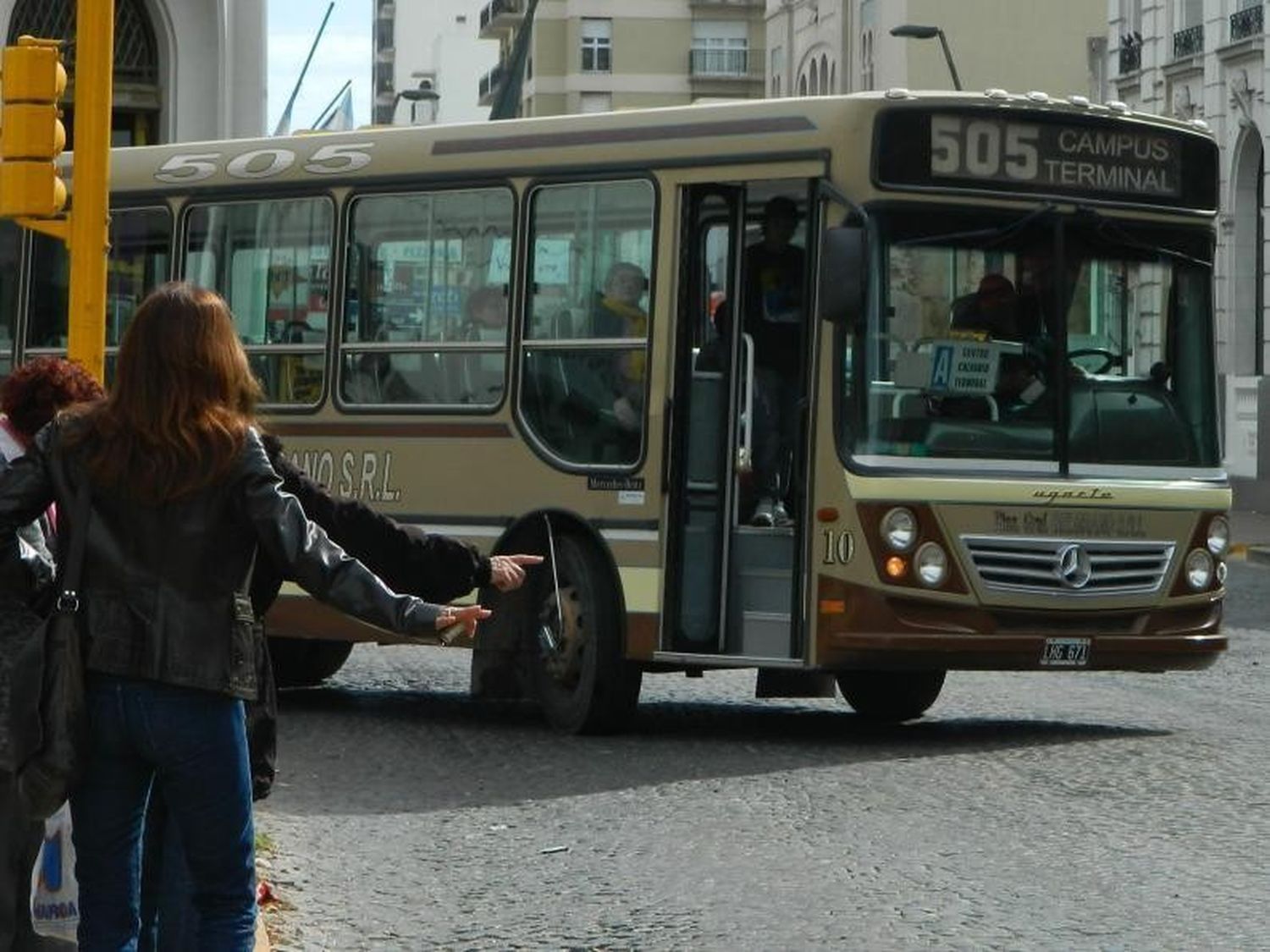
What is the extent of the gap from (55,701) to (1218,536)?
357 inches

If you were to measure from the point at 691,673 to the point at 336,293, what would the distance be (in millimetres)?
2833

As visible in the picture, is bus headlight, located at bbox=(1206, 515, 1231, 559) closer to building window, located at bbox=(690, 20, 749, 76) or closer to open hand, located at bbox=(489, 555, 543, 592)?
open hand, located at bbox=(489, 555, 543, 592)

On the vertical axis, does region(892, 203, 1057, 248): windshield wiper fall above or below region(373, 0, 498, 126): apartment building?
below

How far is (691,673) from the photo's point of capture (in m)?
14.3

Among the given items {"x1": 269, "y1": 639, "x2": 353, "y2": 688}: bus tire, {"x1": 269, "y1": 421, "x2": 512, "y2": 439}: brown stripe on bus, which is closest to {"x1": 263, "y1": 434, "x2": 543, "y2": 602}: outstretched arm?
{"x1": 269, "y1": 421, "x2": 512, "y2": 439}: brown stripe on bus

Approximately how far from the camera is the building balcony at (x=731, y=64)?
95.0 meters

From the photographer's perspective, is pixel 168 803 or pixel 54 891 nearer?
pixel 168 803

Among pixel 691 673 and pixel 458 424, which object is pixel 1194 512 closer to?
pixel 691 673

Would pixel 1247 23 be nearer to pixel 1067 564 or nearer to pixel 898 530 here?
pixel 1067 564

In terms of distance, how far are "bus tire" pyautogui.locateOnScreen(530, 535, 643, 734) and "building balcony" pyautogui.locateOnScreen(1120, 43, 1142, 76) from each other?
37.2 metres

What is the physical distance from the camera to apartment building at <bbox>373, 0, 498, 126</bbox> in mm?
128875

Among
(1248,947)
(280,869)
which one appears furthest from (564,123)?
(1248,947)

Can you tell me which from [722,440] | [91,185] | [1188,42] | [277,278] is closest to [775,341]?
[722,440]

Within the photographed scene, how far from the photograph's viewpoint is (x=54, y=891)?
6.96 metres
